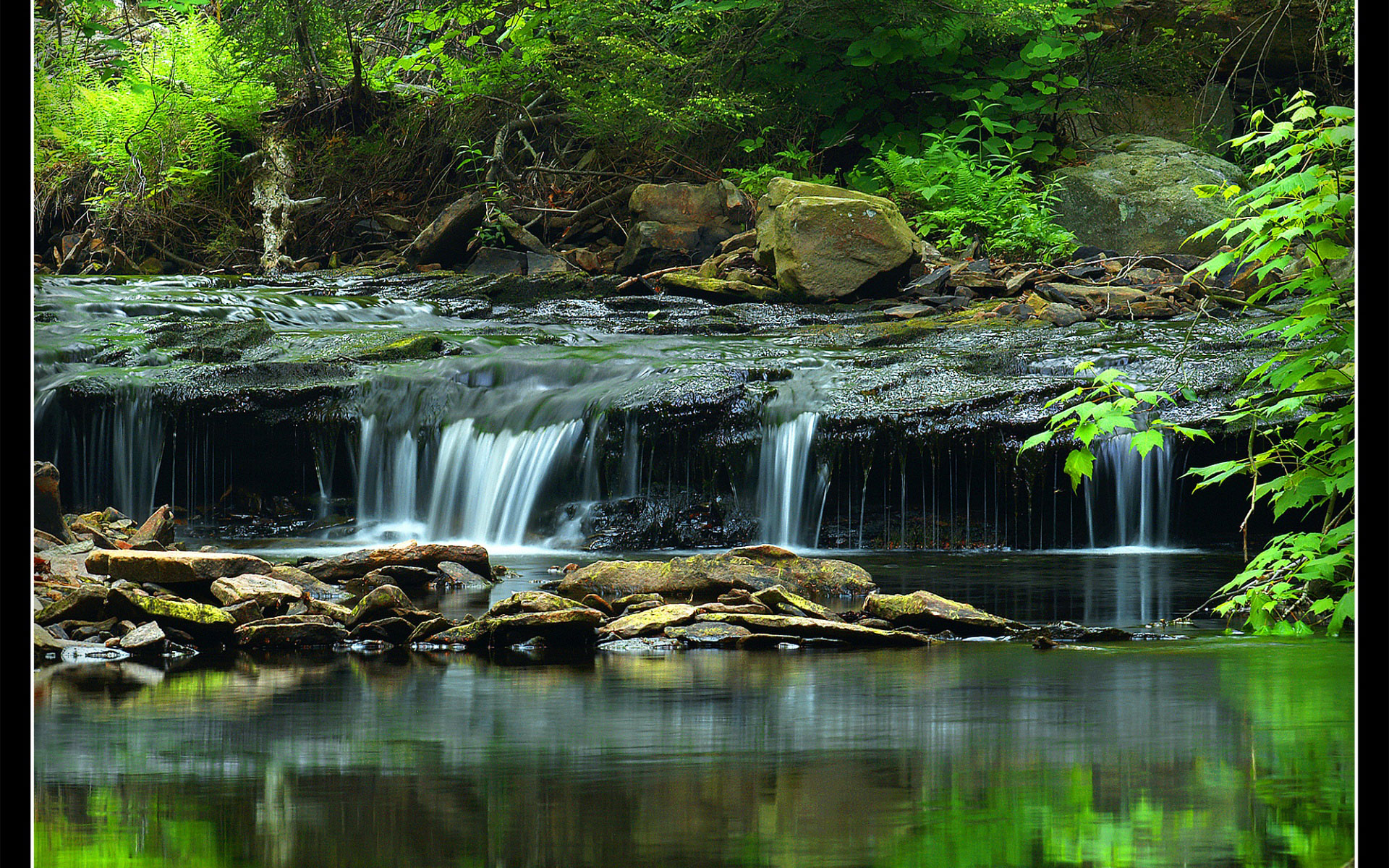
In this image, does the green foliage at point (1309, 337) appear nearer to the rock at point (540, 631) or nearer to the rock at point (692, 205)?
the rock at point (540, 631)

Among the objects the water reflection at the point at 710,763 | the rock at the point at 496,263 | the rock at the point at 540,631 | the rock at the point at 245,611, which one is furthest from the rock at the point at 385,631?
the rock at the point at 496,263

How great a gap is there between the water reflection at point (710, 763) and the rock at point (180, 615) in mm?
514

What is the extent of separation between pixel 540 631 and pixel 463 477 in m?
5.28

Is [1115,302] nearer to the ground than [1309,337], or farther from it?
farther from it

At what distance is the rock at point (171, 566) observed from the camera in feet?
15.5

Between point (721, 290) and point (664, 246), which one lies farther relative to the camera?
point (664, 246)

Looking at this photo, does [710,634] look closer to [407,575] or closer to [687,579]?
[687,579]

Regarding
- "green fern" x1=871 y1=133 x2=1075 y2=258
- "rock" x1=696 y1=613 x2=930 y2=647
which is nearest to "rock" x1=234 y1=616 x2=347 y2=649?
"rock" x1=696 y1=613 x2=930 y2=647

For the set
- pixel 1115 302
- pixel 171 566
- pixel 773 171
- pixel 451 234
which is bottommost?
pixel 171 566

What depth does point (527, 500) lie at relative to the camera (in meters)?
9.01

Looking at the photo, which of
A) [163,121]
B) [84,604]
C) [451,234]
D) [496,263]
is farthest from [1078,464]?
[163,121]

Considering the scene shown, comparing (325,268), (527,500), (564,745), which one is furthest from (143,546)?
(325,268)

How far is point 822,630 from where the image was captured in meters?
4.29

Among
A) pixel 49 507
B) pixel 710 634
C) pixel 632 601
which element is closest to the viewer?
pixel 710 634
